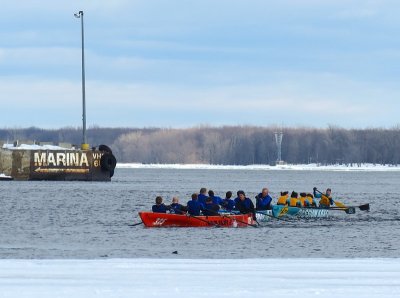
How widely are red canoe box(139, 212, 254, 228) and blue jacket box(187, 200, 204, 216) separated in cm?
26

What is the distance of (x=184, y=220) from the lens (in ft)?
137

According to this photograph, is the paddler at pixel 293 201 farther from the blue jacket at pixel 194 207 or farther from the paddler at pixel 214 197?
the blue jacket at pixel 194 207

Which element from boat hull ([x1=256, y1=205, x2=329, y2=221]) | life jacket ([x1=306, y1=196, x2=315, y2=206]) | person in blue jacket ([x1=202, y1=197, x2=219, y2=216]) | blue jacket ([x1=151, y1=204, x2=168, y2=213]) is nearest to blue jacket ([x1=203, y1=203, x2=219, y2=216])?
person in blue jacket ([x1=202, y1=197, x2=219, y2=216])

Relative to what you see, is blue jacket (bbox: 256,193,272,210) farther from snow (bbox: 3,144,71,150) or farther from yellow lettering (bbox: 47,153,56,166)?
snow (bbox: 3,144,71,150)

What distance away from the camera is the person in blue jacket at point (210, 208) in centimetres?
4262

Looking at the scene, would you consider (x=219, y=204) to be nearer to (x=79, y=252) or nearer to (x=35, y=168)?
(x=79, y=252)

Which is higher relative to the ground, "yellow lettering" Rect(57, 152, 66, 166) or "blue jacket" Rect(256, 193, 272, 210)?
"yellow lettering" Rect(57, 152, 66, 166)

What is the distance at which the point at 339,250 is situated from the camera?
3297 centimetres

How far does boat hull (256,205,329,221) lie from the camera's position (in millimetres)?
46859
